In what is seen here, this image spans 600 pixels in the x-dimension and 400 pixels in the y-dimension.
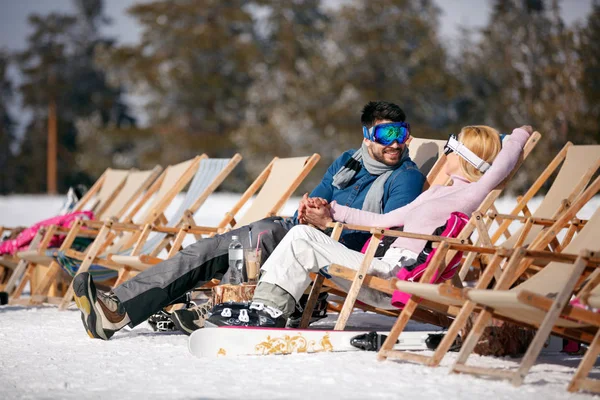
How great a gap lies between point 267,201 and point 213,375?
2.81m

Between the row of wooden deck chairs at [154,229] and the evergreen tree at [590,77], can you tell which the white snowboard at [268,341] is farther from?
the evergreen tree at [590,77]

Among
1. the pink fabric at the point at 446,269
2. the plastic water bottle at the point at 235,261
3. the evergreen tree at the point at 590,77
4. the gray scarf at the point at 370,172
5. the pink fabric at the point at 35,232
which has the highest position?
the evergreen tree at the point at 590,77

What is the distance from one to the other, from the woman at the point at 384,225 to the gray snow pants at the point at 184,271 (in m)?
0.23

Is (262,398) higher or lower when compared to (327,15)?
lower

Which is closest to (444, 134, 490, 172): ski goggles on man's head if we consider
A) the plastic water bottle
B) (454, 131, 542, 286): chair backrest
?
(454, 131, 542, 286): chair backrest

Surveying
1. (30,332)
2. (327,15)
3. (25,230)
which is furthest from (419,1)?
(30,332)

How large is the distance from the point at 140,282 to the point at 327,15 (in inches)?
1068

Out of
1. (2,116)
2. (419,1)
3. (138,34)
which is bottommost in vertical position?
(2,116)

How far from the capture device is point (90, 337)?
4613 mm

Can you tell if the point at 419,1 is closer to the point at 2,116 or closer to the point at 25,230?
the point at 2,116

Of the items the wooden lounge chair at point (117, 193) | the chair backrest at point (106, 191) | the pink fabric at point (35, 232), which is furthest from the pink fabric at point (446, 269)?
the chair backrest at point (106, 191)

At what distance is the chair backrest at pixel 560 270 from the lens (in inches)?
147

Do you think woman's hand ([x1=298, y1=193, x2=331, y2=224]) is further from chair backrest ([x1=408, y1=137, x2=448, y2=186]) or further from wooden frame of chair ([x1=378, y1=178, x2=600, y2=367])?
chair backrest ([x1=408, y1=137, x2=448, y2=186])

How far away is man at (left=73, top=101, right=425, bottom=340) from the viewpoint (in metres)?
4.39
